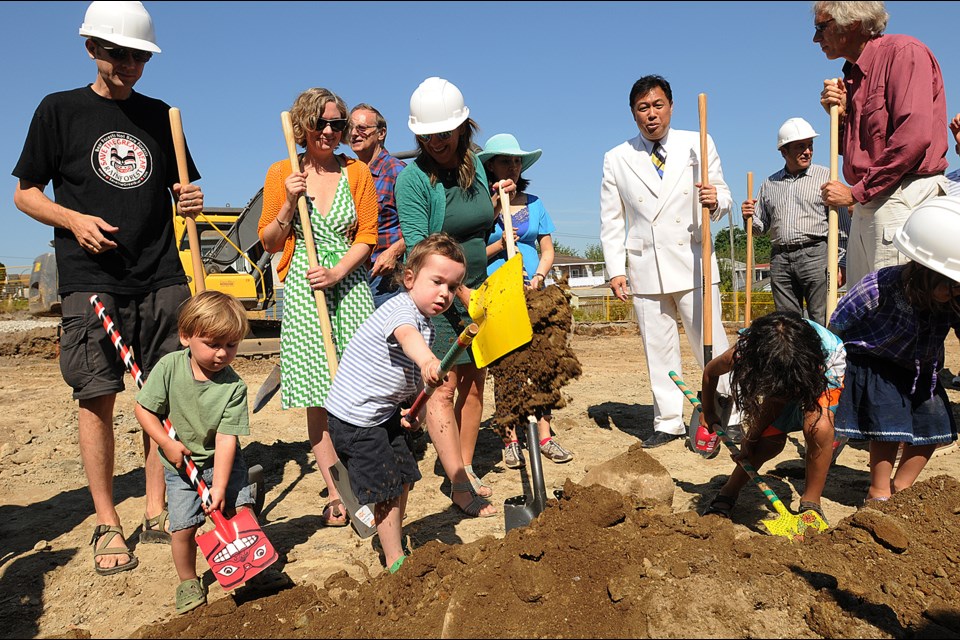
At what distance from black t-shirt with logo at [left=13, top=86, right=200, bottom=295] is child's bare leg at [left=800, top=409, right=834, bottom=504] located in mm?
3225

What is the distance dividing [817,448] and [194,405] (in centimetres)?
287

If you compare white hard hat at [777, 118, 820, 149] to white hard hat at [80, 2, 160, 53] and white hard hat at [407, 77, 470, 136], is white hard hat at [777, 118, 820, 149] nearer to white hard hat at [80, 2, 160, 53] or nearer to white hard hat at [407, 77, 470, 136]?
white hard hat at [407, 77, 470, 136]

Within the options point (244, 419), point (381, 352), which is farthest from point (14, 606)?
point (381, 352)

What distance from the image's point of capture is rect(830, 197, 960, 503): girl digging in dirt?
366cm

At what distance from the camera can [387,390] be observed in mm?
3209

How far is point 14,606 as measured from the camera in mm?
3270

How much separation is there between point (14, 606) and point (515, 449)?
290cm

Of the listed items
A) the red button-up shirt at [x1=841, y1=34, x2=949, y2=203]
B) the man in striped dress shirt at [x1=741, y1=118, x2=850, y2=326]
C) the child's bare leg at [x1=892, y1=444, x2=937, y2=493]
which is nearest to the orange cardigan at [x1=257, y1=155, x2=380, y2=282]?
Answer: the red button-up shirt at [x1=841, y1=34, x2=949, y2=203]

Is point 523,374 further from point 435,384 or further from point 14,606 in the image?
point 14,606

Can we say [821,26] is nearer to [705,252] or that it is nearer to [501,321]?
[705,252]

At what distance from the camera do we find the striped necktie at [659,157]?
5.35m

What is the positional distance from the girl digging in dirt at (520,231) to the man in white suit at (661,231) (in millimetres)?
529

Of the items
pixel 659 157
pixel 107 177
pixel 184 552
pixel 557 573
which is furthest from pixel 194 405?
pixel 659 157

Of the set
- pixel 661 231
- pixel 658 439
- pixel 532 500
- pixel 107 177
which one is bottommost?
pixel 658 439
